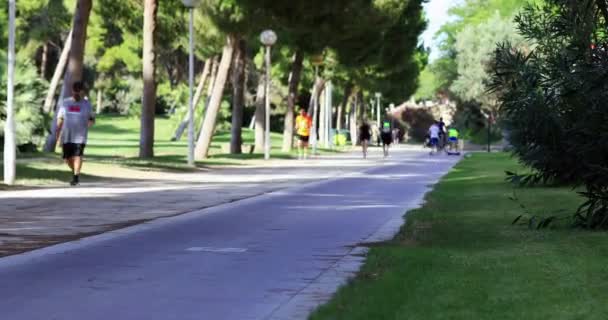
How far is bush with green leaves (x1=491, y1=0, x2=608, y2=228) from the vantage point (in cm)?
1491

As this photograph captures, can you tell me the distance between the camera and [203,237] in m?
14.8

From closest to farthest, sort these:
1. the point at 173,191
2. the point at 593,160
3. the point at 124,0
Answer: the point at 593,160
the point at 173,191
the point at 124,0

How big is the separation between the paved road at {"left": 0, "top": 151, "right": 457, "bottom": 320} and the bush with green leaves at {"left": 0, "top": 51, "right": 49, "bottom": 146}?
19.7m

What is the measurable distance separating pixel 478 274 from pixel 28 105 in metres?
29.3

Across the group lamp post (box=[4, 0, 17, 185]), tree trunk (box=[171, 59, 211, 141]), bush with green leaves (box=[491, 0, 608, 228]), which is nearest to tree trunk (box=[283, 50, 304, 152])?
tree trunk (box=[171, 59, 211, 141])

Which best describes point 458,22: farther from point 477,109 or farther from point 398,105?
point 477,109

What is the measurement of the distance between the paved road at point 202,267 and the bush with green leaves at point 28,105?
19.7 metres

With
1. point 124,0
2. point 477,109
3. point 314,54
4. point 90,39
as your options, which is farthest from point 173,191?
point 477,109

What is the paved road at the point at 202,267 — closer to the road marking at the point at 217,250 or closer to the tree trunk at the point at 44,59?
the road marking at the point at 217,250

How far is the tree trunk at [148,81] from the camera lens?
3725cm

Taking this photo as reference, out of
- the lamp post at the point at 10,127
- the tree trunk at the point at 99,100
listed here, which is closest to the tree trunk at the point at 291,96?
the lamp post at the point at 10,127

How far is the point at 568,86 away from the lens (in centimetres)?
1522

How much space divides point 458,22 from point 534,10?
372 ft

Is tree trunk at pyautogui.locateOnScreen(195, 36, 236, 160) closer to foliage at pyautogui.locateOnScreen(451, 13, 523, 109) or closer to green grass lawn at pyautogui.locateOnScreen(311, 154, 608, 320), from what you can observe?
green grass lawn at pyautogui.locateOnScreen(311, 154, 608, 320)
